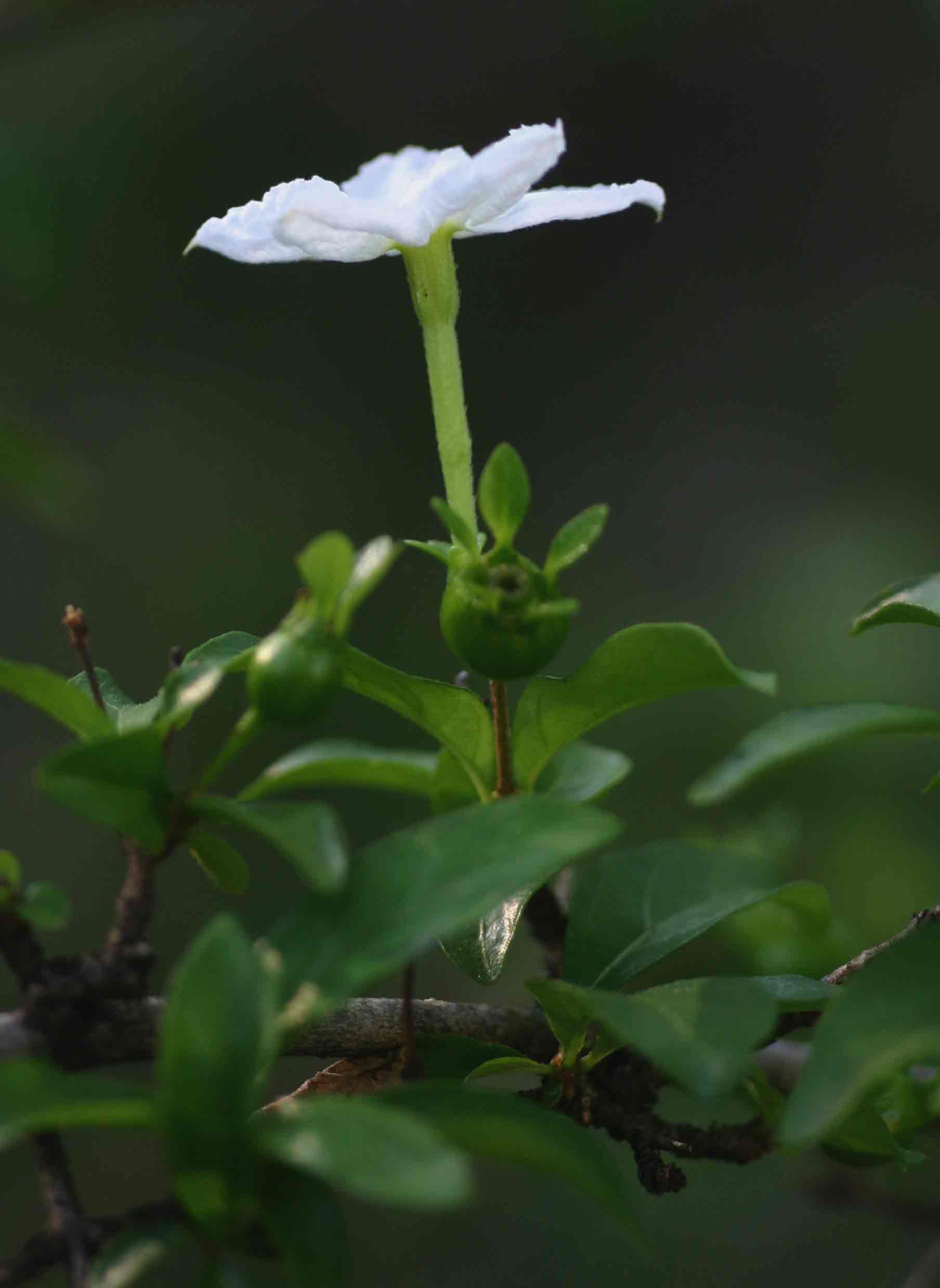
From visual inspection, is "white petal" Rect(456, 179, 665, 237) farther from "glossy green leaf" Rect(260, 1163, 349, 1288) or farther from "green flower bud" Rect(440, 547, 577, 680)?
"glossy green leaf" Rect(260, 1163, 349, 1288)

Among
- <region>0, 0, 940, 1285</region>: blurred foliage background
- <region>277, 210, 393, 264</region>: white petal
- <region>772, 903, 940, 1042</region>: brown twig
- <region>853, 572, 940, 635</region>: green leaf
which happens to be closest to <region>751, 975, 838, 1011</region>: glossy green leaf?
<region>772, 903, 940, 1042</region>: brown twig

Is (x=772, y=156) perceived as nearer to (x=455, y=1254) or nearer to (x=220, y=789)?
(x=220, y=789)

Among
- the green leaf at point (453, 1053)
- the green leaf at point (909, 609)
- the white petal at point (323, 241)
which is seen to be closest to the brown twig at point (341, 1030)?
the green leaf at point (453, 1053)

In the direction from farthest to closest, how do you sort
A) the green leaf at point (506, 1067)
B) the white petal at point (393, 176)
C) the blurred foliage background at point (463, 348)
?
1. the blurred foliage background at point (463, 348)
2. the white petal at point (393, 176)
3. the green leaf at point (506, 1067)

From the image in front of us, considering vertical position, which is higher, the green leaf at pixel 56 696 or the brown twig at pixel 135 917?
the green leaf at pixel 56 696

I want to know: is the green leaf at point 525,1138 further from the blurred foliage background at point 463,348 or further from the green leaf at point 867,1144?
the blurred foliage background at point 463,348

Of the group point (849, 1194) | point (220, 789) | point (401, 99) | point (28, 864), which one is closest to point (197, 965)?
point (849, 1194)

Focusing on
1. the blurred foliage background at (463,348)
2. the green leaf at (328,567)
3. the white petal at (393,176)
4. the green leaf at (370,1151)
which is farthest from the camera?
the blurred foliage background at (463,348)

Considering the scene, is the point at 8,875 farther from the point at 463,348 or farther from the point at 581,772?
the point at 463,348
